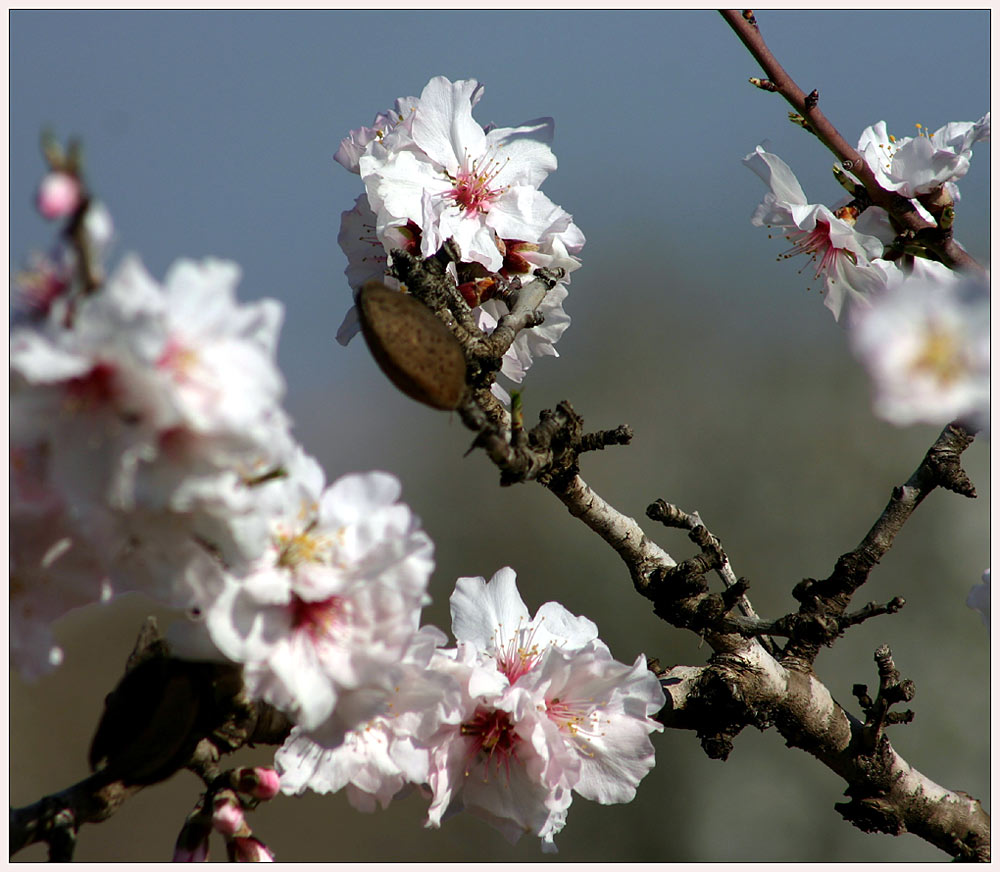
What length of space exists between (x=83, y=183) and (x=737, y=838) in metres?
5.01

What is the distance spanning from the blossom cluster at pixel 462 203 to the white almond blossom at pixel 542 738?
1.69 ft

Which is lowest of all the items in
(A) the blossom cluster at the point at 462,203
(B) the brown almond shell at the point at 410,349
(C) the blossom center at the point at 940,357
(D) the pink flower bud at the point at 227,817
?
(D) the pink flower bud at the point at 227,817

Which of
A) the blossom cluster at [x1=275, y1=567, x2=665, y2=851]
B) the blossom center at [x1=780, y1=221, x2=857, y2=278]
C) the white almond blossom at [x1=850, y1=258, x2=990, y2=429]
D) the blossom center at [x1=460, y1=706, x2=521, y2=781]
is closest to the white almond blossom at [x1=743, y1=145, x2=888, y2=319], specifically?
the blossom center at [x1=780, y1=221, x2=857, y2=278]

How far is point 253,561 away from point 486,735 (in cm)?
47

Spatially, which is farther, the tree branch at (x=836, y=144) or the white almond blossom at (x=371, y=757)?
the tree branch at (x=836, y=144)

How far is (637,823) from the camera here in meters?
4.98

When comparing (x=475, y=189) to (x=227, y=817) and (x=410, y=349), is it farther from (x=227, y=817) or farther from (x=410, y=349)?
(x=227, y=817)

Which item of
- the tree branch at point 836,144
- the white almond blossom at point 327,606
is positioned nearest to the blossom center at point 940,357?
the tree branch at point 836,144

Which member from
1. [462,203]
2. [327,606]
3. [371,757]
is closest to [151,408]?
[327,606]

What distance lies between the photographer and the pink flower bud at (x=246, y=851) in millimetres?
989

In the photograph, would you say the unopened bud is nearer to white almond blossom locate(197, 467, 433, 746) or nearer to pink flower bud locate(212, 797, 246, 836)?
pink flower bud locate(212, 797, 246, 836)

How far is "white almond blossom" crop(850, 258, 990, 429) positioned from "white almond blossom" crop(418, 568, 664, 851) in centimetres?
40

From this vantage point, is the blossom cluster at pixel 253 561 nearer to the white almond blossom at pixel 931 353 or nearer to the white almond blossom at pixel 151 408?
the white almond blossom at pixel 151 408

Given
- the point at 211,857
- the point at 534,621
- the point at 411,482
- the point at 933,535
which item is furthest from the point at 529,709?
the point at 411,482
